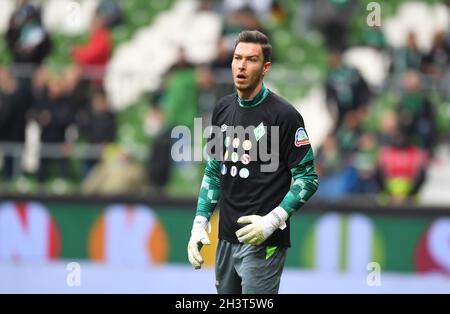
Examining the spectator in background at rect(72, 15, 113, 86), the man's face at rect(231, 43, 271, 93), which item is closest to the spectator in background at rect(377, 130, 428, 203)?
the spectator in background at rect(72, 15, 113, 86)

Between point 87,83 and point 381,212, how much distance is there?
4.97m

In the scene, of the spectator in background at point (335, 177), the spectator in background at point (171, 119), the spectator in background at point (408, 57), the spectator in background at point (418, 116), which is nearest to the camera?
the spectator in background at point (335, 177)

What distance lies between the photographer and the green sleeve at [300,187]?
7.51 meters

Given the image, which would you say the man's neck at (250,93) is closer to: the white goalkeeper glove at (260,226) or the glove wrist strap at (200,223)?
the white goalkeeper glove at (260,226)

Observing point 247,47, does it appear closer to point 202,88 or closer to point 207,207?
point 207,207

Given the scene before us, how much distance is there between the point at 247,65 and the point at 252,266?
4.69 feet

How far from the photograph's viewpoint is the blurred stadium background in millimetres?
14250

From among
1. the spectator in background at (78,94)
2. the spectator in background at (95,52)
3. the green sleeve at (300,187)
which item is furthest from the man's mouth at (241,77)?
the spectator in background at (95,52)

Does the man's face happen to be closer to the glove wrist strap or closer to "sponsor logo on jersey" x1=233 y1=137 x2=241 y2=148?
"sponsor logo on jersey" x1=233 y1=137 x2=241 y2=148

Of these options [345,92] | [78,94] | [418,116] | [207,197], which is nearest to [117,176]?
[78,94]

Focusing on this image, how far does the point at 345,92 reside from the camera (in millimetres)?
15727

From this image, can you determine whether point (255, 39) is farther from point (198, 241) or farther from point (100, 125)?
point (100, 125)

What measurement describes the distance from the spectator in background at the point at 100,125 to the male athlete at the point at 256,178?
808cm

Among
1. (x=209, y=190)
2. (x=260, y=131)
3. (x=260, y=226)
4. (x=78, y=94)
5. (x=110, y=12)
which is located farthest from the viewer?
(x=110, y=12)
